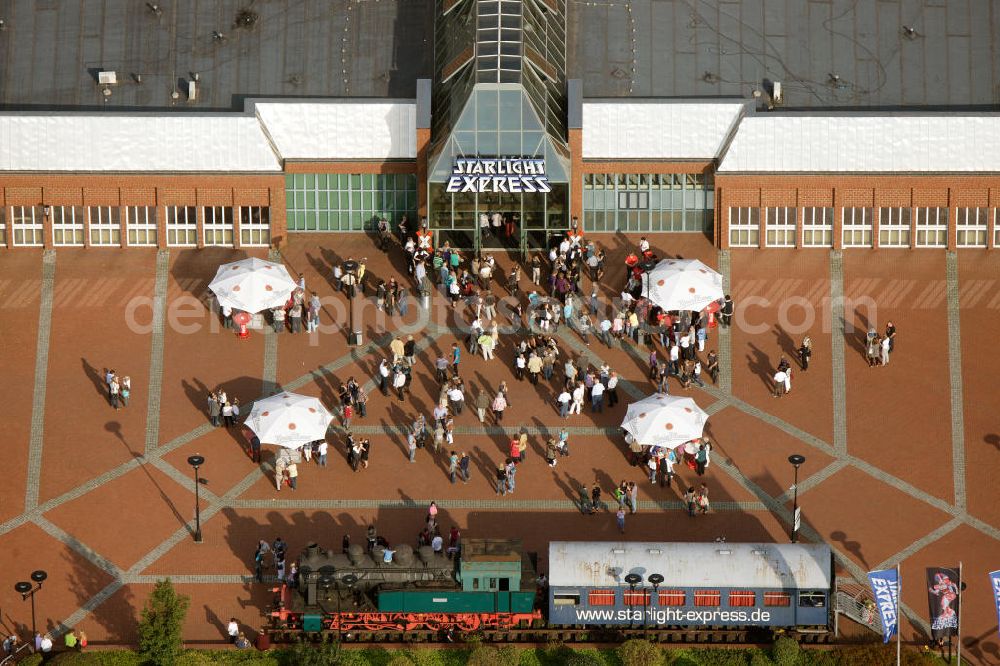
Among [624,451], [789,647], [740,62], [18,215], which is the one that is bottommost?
[789,647]

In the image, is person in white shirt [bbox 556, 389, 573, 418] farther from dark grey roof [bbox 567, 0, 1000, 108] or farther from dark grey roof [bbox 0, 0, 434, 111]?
dark grey roof [bbox 0, 0, 434, 111]

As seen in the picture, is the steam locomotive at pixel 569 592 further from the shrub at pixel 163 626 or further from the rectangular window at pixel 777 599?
the shrub at pixel 163 626

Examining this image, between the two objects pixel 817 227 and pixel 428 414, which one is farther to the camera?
pixel 817 227

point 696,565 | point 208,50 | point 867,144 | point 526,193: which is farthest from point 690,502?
point 208,50

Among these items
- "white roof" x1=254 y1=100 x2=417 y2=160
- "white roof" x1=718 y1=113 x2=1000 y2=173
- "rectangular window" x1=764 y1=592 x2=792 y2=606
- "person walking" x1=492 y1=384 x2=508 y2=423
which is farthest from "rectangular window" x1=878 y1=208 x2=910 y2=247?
"rectangular window" x1=764 y1=592 x2=792 y2=606

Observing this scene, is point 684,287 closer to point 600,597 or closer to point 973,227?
point 973,227

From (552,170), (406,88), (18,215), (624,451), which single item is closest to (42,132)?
(18,215)

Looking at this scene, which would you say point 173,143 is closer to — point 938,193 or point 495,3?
→ point 495,3
